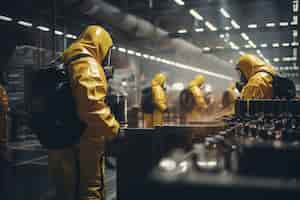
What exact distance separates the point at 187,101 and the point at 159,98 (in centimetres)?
100

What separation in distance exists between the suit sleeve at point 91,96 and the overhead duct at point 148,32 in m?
2.20

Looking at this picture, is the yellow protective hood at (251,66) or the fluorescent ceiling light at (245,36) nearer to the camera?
the yellow protective hood at (251,66)

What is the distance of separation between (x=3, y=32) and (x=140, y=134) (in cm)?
180

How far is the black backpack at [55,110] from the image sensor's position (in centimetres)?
231

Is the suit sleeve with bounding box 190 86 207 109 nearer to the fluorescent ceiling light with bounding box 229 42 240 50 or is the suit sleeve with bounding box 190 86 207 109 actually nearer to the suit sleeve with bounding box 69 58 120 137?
the fluorescent ceiling light with bounding box 229 42 240 50

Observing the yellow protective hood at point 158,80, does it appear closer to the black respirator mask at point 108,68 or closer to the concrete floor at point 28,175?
the concrete floor at point 28,175

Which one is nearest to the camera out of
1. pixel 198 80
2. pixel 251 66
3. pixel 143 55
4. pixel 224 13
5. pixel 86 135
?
pixel 86 135

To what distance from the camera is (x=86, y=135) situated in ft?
7.73

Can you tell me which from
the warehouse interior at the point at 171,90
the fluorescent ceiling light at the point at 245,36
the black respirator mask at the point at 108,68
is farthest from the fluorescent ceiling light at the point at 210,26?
the black respirator mask at the point at 108,68

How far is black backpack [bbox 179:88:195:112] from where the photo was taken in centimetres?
773

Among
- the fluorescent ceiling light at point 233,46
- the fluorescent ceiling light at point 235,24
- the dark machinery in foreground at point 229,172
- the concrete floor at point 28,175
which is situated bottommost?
the concrete floor at point 28,175

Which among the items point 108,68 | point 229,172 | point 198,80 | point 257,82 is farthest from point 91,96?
point 198,80

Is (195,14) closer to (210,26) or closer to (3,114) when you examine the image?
(210,26)

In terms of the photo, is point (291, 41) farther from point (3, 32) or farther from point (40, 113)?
point (40, 113)
